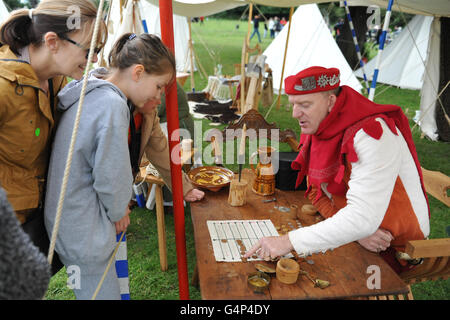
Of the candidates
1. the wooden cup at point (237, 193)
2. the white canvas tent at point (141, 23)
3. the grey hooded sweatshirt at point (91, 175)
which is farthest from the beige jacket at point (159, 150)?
the white canvas tent at point (141, 23)

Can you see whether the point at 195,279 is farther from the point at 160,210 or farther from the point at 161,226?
the point at 160,210

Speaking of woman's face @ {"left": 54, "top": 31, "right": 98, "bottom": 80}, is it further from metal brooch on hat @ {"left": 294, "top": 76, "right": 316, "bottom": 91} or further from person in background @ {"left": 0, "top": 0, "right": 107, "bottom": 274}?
metal brooch on hat @ {"left": 294, "top": 76, "right": 316, "bottom": 91}

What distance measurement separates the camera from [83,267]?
49.4 inches

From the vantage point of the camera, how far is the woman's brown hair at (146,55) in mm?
1314

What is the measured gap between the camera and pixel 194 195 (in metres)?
1.83

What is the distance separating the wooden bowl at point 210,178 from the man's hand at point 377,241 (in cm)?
86

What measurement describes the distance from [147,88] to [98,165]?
1.37ft

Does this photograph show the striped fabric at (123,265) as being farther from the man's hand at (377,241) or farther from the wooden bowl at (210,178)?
the man's hand at (377,241)

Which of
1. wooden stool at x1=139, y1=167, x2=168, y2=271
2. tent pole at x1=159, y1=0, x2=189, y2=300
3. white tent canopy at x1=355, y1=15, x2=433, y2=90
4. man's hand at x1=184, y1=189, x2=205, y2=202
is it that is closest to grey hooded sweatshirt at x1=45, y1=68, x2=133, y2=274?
tent pole at x1=159, y1=0, x2=189, y2=300

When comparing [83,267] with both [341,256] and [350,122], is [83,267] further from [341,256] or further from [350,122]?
[350,122]

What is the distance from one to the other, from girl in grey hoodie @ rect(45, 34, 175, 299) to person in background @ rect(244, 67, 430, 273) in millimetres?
632

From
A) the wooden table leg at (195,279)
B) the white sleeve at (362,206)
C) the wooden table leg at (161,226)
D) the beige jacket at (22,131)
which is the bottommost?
the wooden table leg at (195,279)
